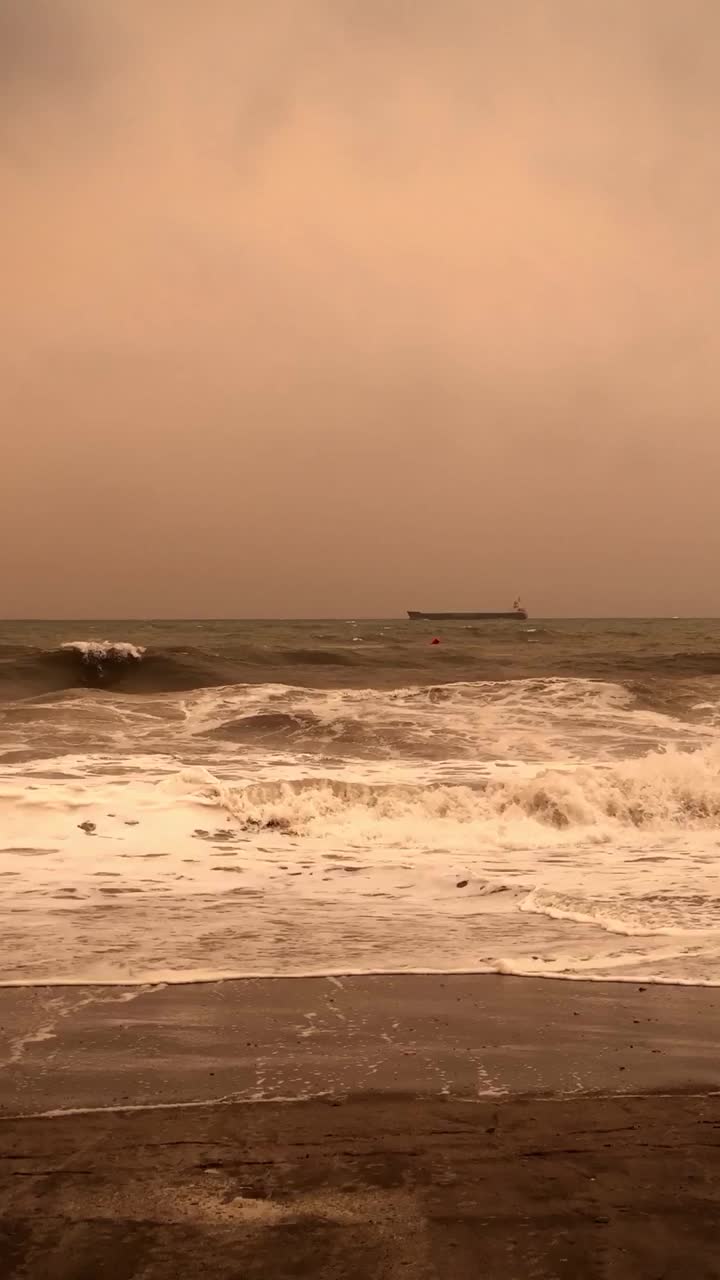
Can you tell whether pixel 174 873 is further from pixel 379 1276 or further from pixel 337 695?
pixel 337 695

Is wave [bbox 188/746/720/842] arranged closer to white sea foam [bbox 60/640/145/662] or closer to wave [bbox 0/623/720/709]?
wave [bbox 0/623/720/709]

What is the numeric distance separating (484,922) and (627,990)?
169 centimetres

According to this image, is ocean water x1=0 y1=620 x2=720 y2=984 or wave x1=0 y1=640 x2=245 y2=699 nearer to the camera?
ocean water x1=0 y1=620 x2=720 y2=984

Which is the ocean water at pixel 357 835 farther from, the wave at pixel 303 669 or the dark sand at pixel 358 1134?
the wave at pixel 303 669

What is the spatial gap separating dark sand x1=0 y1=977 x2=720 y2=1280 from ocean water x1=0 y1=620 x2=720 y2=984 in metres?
0.76

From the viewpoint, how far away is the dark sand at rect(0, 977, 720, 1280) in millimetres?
2672

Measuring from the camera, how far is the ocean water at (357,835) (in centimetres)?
610

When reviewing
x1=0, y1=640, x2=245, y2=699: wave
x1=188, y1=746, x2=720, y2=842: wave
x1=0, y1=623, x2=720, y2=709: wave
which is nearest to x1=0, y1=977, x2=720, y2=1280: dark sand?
x1=188, y1=746, x2=720, y2=842: wave

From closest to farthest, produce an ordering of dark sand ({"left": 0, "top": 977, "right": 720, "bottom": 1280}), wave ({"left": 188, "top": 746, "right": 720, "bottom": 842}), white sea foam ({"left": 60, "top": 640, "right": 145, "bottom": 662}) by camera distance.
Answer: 1. dark sand ({"left": 0, "top": 977, "right": 720, "bottom": 1280})
2. wave ({"left": 188, "top": 746, "right": 720, "bottom": 842})
3. white sea foam ({"left": 60, "top": 640, "right": 145, "bottom": 662})

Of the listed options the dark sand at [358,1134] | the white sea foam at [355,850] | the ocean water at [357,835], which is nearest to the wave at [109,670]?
the ocean water at [357,835]

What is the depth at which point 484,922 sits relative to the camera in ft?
22.6

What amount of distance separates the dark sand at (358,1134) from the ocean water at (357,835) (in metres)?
0.76

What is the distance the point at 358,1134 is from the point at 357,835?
704 centimetres

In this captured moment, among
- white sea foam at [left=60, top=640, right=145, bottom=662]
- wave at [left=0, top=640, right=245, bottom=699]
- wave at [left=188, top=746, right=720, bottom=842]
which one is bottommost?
wave at [left=188, top=746, right=720, bottom=842]
